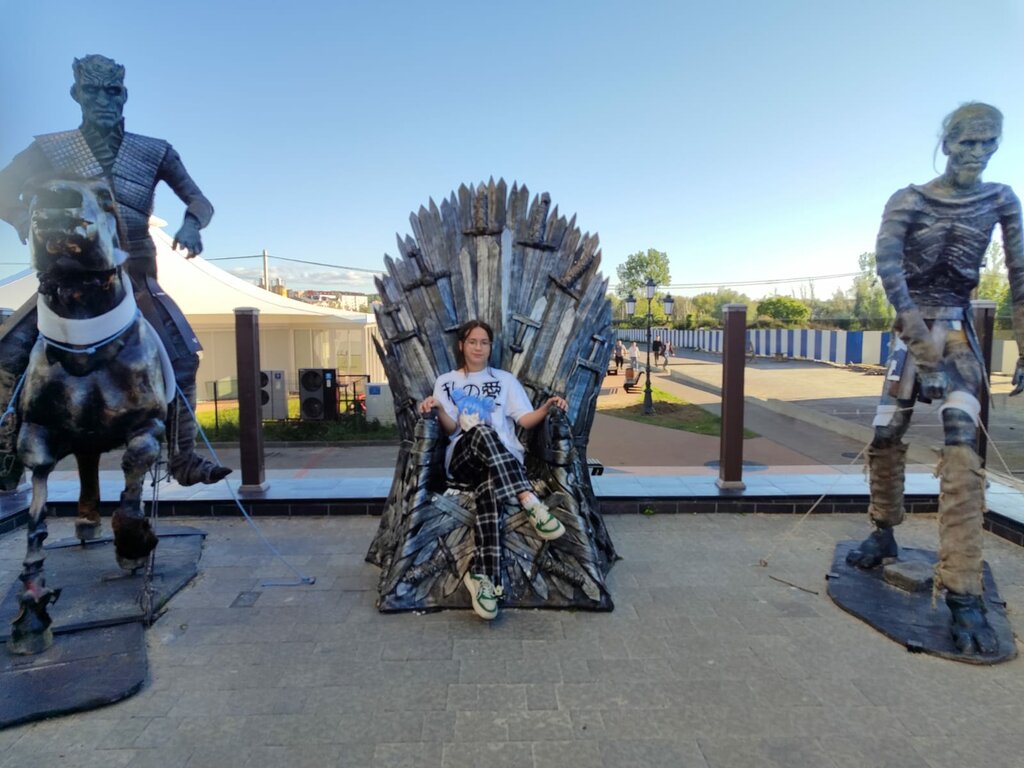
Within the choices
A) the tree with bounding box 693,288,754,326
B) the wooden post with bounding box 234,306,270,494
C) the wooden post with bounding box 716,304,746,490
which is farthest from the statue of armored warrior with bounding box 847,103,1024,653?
the tree with bounding box 693,288,754,326

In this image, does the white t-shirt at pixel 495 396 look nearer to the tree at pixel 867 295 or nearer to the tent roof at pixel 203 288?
the tent roof at pixel 203 288

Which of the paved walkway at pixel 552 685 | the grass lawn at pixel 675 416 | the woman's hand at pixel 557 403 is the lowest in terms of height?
the grass lawn at pixel 675 416

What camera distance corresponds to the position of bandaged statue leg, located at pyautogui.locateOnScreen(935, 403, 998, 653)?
9.50ft

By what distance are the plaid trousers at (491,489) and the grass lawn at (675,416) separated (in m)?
8.78

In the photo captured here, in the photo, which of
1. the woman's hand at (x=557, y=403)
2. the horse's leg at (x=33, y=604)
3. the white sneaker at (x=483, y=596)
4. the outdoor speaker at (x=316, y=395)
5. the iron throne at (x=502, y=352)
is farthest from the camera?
the outdoor speaker at (x=316, y=395)

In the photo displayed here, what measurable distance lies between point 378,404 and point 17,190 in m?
9.32

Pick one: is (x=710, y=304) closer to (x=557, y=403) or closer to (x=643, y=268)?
(x=643, y=268)

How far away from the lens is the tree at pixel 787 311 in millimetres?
42500

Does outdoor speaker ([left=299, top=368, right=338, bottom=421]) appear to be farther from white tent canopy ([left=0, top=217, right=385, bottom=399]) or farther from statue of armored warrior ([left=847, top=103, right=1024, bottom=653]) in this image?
statue of armored warrior ([left=847, top=103, right=1024, bottom=653])

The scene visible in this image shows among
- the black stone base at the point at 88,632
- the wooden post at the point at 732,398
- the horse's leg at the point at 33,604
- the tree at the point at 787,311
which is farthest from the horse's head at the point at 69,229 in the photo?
the tree at the point at 787,311

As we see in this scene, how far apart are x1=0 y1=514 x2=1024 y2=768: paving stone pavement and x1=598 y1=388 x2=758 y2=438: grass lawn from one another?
8.46m

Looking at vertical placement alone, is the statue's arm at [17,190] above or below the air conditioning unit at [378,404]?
above

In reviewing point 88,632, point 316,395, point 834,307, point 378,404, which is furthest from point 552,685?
point 834,307

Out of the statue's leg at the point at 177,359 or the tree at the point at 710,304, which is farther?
the tree at the point at 710,304
